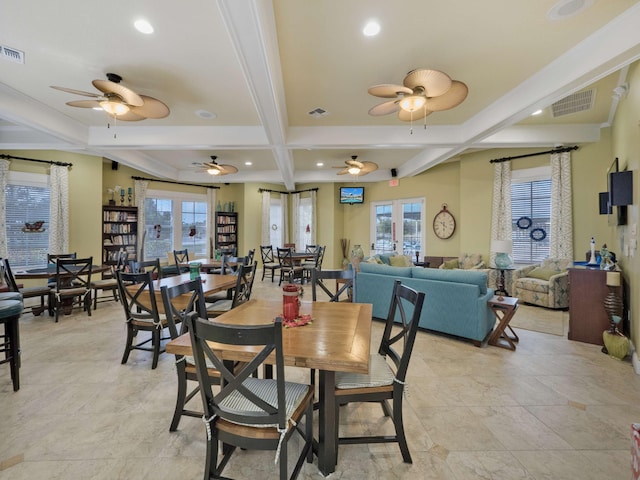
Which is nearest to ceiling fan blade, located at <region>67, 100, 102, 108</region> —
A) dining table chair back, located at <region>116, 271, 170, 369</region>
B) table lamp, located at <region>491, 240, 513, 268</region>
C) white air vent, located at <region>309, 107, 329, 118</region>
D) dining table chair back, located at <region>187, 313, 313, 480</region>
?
dining table chair back, located at <region>116, 271, 170, 369</region>

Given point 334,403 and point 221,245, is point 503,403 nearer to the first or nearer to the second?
point 334,403

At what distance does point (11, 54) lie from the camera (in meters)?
2.84

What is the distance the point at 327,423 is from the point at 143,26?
3.33m

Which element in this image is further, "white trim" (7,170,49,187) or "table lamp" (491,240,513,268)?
"white trim" (7,170,49,187)

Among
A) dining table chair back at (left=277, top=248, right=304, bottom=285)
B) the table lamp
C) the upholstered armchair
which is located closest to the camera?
the upholstered armchair

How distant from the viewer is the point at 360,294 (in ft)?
15.1

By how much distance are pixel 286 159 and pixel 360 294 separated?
3.01 m

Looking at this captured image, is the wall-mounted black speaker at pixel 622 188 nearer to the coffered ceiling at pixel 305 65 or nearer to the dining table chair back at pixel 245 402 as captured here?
the coffered ceiling at pixel 305 65

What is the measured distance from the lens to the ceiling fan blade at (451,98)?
2990 millimetres

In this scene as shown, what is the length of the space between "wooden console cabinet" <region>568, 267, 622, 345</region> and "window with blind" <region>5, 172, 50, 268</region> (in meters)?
9.16

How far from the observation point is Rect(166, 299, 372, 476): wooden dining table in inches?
54.7

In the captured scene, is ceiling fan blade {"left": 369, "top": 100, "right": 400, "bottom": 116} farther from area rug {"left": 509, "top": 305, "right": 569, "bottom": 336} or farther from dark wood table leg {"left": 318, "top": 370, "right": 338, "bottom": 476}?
area rug {"left": 509, "top": 305, "right": 569, "bottom": 336}

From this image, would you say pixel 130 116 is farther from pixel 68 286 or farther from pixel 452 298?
pixel 452 298

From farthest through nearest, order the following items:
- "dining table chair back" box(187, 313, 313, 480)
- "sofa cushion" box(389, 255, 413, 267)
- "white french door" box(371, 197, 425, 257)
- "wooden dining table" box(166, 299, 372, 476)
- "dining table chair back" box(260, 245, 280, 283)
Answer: "white french door" box(371, 197, 425, 257), "dining table chair back" box(260, 245, 280, 283), "sofa cushion" box(389, 255, 413, 267), "wooden dining table" box(166, 299, 372, 476), "dining table chair back" box(187, 313, 313, 480)
